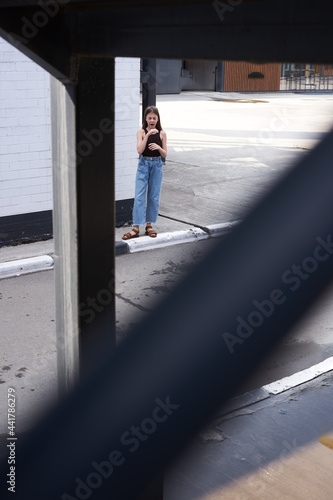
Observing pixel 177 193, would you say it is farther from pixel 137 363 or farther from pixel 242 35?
pixel 137 363

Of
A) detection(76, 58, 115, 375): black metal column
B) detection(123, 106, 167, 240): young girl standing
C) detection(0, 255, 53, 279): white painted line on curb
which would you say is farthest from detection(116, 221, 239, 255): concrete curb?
detection(76, 58, 115, 375): black metal column

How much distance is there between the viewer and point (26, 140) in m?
8.34

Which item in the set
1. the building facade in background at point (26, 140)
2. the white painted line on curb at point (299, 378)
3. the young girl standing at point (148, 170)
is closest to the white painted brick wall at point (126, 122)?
the building facade in background at point (26, 140)

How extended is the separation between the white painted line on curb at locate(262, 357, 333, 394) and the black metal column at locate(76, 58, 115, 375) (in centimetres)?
226

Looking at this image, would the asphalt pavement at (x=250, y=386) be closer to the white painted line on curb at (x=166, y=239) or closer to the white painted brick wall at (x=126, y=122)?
the white painted line on curb at (x=166, y=239)

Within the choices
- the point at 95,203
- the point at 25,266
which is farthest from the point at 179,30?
the point at 25,266

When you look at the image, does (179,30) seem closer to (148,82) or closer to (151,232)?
(151,232)

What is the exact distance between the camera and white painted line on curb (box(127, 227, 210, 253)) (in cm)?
874

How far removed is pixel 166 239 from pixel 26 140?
2.34m

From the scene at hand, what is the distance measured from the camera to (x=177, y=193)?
12.0 metres

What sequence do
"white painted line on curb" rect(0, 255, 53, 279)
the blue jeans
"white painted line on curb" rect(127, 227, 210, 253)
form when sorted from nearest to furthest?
"white painted line on curb" rect(0, 255, 53, 279), the blue jeans, "white painted line on curb" rect(127, 227, 210, 253)

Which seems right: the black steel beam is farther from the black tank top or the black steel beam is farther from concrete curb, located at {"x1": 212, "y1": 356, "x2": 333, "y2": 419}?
the black tank top

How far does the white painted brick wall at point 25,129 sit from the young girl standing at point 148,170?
814 mm

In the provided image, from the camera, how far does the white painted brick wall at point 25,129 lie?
26.3ft
